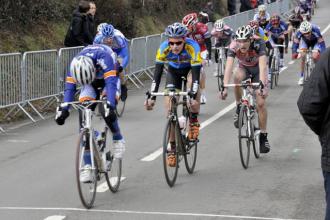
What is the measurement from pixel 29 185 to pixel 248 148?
2.95 meters

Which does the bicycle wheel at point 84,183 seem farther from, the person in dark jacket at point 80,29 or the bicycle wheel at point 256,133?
the person in dark jacket at point 80,29

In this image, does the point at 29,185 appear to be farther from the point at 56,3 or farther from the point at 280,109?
the point at 56,3

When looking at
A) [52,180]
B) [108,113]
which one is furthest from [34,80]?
[108,113]

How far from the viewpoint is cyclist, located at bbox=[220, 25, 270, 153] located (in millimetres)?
10367

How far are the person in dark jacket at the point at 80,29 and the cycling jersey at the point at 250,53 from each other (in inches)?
235

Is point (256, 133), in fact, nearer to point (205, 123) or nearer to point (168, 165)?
point (168, 165)

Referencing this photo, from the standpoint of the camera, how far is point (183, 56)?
9.99 meters

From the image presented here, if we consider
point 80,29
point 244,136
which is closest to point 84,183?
point 244,136

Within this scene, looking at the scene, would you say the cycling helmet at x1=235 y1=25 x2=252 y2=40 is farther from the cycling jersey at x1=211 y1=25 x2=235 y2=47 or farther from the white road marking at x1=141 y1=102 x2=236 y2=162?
the cycling jersey at x1=211 y1=25 x2=235 y2=47

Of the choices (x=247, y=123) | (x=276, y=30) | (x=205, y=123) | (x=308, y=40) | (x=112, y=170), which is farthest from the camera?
(x=276, y=30)

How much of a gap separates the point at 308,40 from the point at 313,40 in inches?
5.9

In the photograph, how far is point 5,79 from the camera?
13.7 meters

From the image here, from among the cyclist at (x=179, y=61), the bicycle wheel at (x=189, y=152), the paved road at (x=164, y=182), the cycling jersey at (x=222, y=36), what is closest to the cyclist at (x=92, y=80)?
the paved road at (x=164, y=182)

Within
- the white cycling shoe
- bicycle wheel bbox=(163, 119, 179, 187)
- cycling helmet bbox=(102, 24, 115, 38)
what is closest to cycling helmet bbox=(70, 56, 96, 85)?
the white cycling shoe
